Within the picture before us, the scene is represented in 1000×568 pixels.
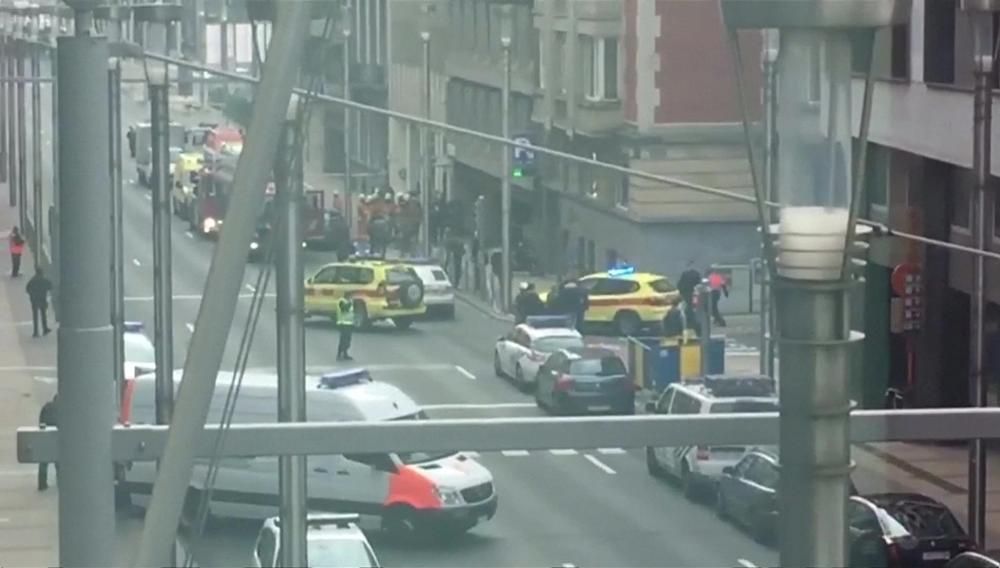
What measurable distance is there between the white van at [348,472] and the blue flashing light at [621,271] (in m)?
0.40

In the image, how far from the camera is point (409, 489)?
2.95m

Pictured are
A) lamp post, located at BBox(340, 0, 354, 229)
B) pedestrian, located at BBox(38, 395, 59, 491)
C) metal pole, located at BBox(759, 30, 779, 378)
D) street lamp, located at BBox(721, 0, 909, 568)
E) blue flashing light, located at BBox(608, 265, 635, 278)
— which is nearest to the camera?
street lamp, located at BBox(721, 0, 909, 568)

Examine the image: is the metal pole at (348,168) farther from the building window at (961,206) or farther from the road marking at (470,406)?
the building window at (961,206)

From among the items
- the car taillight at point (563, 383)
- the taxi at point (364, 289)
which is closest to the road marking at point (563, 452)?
the car taillight at point (563, 383)

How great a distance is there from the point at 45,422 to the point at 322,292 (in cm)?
50

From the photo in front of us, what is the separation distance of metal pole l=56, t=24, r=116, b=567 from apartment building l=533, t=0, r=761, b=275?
2.52 feet

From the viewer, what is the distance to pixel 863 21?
2180mm

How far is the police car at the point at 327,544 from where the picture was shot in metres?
2.94

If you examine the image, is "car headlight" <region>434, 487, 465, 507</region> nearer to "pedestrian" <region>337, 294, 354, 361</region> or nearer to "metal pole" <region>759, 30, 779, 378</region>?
"pedestrian" <region>337, 294, 354, 361</region>

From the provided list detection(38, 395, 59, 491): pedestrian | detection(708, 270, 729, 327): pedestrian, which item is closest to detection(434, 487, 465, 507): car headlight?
detection(708, 270, 729, 327): pedestrian

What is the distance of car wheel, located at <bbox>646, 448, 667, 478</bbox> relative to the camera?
3.06 m

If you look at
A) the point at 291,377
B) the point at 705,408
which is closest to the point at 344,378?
the point at 291,377

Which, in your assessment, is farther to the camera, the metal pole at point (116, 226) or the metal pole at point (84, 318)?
the metal pole at point (116, 226)

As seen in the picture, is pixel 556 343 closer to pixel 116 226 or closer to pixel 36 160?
pixel 116 226
